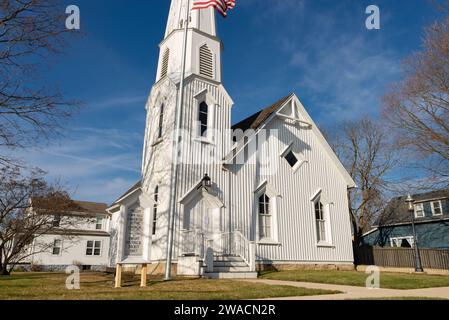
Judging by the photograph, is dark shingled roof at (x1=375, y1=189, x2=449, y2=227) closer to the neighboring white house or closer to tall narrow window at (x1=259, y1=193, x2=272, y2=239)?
tall narrow window at (x1=259, y1=193, x2=272, y2=239)

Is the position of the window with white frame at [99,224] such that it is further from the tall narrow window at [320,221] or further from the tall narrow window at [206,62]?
the tall narrow window at [320,221]

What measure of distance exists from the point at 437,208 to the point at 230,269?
23333 millimetres

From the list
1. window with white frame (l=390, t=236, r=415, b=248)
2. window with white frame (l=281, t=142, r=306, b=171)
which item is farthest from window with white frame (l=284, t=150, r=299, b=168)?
window with white frame (l=390, t=236, r=415, b=248)

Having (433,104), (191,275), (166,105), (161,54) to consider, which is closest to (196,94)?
(166,105)

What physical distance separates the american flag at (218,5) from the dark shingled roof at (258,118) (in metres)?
5.31

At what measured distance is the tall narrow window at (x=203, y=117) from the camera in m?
15.2

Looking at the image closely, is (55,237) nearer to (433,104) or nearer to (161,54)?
(161,54)

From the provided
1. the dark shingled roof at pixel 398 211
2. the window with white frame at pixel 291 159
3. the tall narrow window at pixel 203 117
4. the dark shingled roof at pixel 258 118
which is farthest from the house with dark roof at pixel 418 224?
the tall narrow window at pixel 203 117

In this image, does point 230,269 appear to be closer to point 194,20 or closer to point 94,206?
point 194,20

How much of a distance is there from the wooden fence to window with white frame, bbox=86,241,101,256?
81.4ft

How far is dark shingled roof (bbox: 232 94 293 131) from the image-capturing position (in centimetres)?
1727

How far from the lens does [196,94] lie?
15234mm

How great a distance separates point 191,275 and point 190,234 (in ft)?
6.17

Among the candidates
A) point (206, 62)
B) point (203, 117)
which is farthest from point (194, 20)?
point (203, 117)
